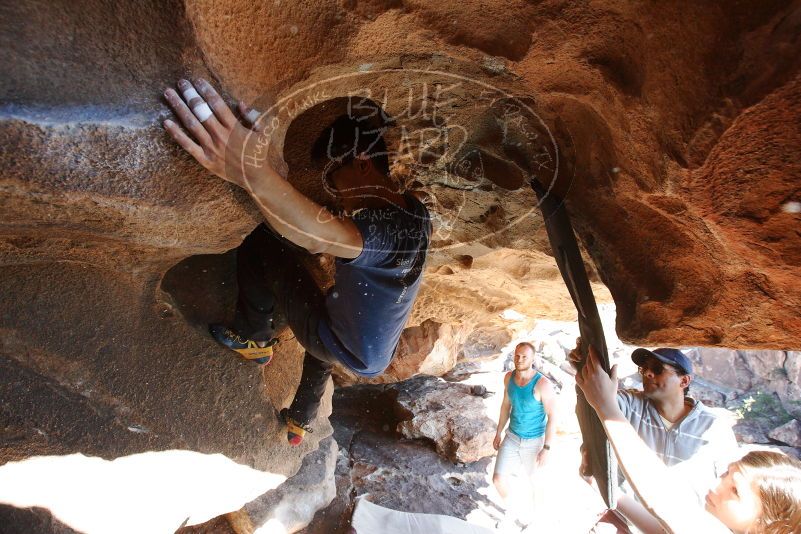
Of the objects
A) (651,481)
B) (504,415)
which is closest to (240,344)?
(651,481)

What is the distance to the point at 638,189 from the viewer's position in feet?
3.81

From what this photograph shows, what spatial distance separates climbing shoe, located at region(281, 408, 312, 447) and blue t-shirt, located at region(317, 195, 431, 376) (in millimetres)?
547

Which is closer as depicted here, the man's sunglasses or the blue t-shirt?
the blue t-shirt

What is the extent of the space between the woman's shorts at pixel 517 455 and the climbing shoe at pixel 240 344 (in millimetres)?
1627

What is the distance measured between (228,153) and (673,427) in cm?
185

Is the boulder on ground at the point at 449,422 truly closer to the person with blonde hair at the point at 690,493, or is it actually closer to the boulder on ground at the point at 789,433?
the person with blonde hair at the point at 690,493

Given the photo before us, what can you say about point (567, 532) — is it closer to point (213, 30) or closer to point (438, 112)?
point (438, 112)

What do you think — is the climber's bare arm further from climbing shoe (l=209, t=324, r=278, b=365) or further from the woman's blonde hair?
the woman's blonde hair

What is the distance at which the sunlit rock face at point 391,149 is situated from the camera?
85 centimetres

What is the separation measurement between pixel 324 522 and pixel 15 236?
7.44ft

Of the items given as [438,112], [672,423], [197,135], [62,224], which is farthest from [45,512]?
[672,423]

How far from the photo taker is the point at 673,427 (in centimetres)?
190

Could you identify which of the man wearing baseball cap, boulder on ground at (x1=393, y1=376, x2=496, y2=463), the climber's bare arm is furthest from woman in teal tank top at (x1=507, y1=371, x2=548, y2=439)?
the climber's bare arm

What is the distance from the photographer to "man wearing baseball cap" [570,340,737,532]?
5.68 feet
